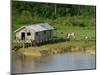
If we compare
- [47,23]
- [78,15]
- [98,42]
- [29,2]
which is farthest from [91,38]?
[29,2]

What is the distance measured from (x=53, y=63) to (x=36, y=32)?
0.44 m

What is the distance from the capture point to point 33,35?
8.48ft

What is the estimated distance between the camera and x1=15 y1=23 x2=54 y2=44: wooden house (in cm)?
253

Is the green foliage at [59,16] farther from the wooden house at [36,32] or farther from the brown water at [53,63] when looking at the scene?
the brown water at [53,63]

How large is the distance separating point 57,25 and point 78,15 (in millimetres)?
327

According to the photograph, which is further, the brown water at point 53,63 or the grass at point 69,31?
the grass at point 69,31

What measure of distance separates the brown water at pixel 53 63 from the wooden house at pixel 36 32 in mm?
229

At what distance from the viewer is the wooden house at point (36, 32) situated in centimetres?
253

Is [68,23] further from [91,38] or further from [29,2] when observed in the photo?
[29,2]

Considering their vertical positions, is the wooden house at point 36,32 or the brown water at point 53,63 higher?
the wooden house at point 36,32

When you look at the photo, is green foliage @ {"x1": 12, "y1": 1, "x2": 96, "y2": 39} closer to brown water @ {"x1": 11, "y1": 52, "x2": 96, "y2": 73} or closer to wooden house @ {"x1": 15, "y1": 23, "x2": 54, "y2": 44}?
wooden house @ {"x1": 15, "y1": 23, "x2": 54, "y2": 44}

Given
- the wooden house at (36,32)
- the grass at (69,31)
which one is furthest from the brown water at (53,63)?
the wooden house at (36,32)

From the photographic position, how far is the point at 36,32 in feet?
8.51

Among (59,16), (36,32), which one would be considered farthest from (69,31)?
(36,32)
